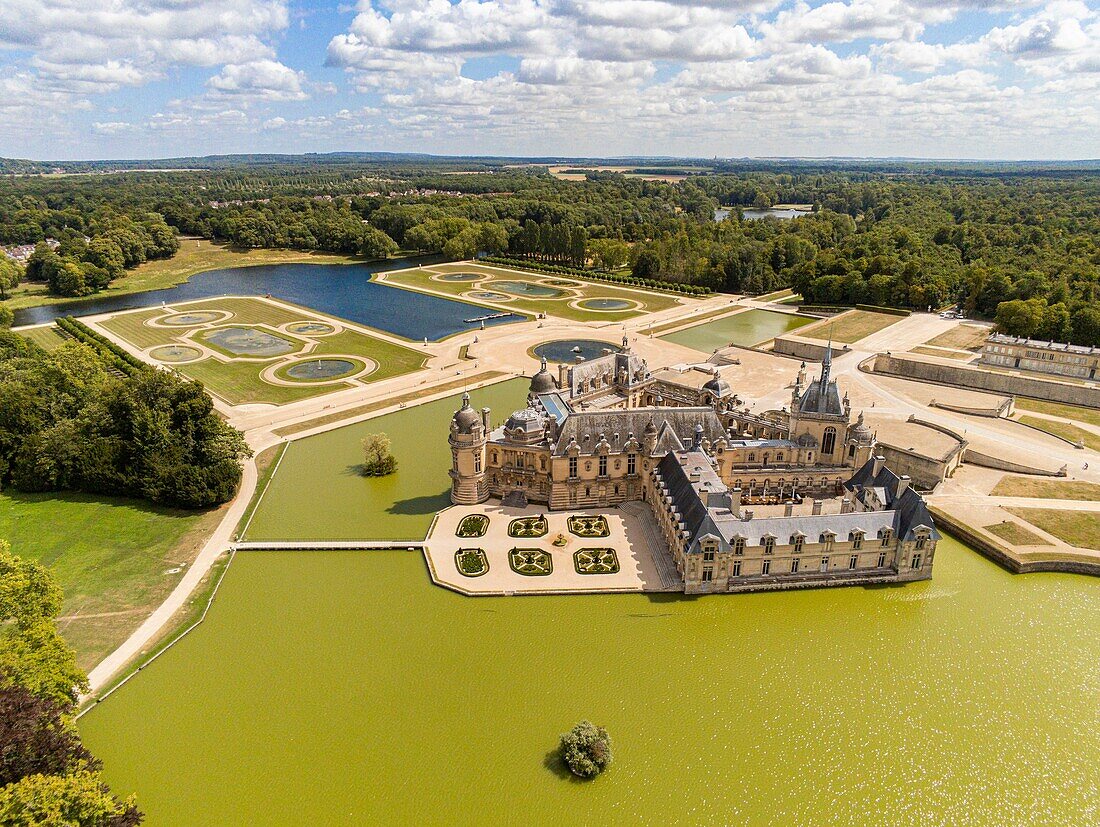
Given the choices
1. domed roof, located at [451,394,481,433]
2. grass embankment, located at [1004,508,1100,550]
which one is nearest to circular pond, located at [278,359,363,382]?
domed roof, located at [451,394,481,433]

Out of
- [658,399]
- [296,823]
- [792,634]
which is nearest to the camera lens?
[296,823]

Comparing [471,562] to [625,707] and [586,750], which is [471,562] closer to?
[625,707]

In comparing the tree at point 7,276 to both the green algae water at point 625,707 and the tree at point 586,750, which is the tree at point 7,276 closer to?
Answer: the green algae water at point 625,707

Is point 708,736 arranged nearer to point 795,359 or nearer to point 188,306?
point 795,359

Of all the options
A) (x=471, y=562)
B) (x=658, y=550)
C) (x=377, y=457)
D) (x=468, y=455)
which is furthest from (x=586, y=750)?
(x=377, y=457)

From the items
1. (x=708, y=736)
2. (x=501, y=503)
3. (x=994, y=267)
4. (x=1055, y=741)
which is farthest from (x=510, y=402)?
(x=994, y=267)
